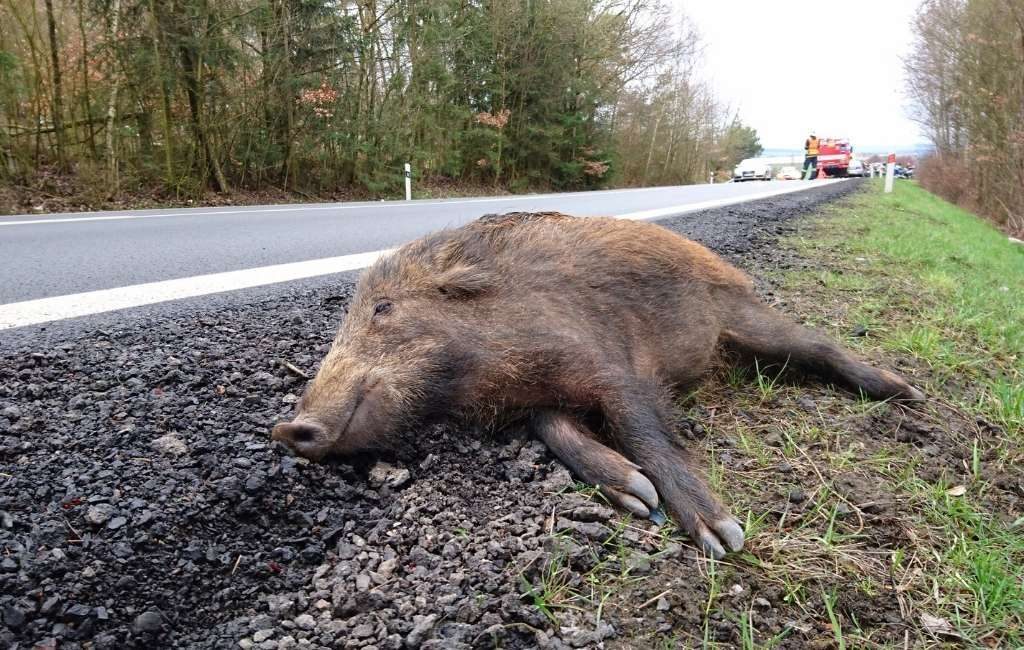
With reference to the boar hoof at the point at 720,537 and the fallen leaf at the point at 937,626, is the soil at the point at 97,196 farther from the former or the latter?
the fallen leaf at the point at 937,626

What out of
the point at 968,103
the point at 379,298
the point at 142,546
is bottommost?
the point at 142,546

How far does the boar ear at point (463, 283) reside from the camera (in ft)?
9.42

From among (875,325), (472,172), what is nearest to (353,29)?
(472,172)

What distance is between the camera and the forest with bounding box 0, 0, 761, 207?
13867mm

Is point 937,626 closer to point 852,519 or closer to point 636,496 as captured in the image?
point 852,519

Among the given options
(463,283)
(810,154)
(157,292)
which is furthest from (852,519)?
(810,154)

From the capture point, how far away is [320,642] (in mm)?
1686

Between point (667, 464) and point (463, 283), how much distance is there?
3.52 feet

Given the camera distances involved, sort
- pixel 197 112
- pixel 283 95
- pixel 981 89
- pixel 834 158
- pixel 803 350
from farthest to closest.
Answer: pixel 834 158
pixel 981 89
pixel 283 95
pixel 197 112
pixel 803 350

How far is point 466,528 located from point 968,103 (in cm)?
2633

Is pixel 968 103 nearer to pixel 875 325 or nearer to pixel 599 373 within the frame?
pixel 875 325

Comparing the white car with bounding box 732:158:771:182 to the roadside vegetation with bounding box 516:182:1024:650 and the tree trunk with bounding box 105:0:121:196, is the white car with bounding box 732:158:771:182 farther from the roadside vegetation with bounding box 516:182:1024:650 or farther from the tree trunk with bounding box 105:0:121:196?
the roadside vegetation with bounding box 516:182:1024:650

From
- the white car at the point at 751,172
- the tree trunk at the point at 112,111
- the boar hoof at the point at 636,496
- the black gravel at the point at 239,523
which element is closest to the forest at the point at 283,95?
the tree trunk at the point at 112,111

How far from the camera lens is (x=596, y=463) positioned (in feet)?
7.91
